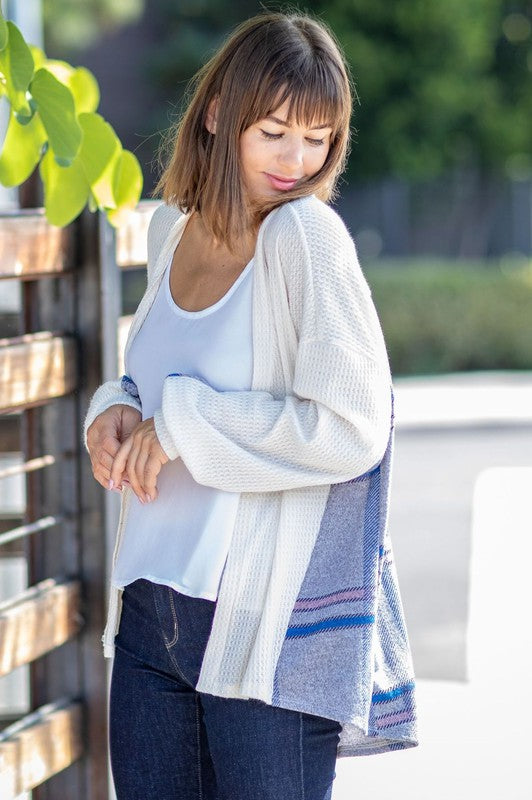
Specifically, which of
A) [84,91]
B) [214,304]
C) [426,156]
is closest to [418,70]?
[426,156]

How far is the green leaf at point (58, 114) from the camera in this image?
78.6 inches

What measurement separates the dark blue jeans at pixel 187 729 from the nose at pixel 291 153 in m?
0.60

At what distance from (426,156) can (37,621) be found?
15.2 meters

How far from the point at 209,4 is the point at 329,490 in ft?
54.5

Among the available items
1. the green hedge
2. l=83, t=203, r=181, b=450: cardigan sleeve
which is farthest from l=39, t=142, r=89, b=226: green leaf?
the green hedge

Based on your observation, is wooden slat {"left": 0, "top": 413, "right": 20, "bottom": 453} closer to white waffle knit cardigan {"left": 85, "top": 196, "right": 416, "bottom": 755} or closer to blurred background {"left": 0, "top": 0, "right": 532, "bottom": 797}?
white waffle knit cardigan {"left": 85, "top": 196, "right": 416, "bottom": 755}

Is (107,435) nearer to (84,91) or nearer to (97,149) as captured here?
(97,149)

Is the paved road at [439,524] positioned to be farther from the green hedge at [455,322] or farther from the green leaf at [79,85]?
the green hedge at [455,322]

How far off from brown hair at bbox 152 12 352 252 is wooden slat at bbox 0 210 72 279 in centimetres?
75

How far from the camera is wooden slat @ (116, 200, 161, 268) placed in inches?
115

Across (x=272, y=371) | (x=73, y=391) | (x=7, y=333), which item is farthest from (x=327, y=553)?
(x=7, y=333)

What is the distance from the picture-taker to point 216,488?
1.80m

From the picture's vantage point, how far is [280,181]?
1.83 meters

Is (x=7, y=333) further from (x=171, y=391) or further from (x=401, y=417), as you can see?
(x=401, y=417)
